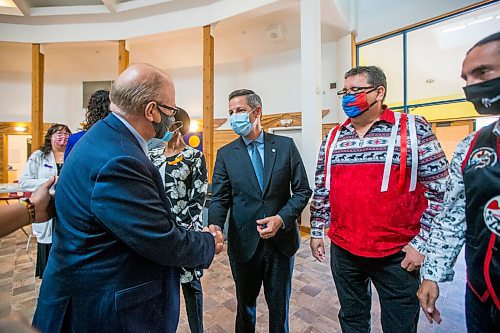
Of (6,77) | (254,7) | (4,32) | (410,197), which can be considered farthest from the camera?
(6,77)

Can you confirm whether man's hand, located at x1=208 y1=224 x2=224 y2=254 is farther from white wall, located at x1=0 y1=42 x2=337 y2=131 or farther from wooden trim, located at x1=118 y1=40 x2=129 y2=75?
wooden trim, located at x1=118 y1=40 x2=129 y2=75

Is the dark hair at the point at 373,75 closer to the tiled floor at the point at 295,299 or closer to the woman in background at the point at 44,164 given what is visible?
the tiled floor at the point at 295,299

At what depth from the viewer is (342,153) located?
137 centimetres

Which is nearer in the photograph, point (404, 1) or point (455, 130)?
point (404, 1)

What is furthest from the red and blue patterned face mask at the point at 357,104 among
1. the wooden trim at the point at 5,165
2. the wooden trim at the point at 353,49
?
the wooden trim at the point at 5,165

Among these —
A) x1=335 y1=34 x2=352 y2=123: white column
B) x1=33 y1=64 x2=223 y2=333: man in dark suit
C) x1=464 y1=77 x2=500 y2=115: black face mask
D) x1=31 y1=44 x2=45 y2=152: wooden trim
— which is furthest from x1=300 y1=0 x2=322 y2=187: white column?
x1=31 y1=44 x2=45 y2=152: wooden trim

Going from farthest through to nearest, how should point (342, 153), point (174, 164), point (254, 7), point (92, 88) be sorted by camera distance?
point (92, 88)
point (254, 7)
point (174, 164)
point (342, 153)

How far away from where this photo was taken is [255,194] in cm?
146

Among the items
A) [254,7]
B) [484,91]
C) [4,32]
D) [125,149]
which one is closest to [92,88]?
[4,32]

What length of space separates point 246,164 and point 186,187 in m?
0.44

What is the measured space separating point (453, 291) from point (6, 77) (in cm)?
1203

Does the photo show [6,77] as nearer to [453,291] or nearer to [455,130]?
[453,291]

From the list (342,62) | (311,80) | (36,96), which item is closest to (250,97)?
(311,80)

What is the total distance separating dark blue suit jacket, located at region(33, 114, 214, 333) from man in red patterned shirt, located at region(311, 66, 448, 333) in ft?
3.01
